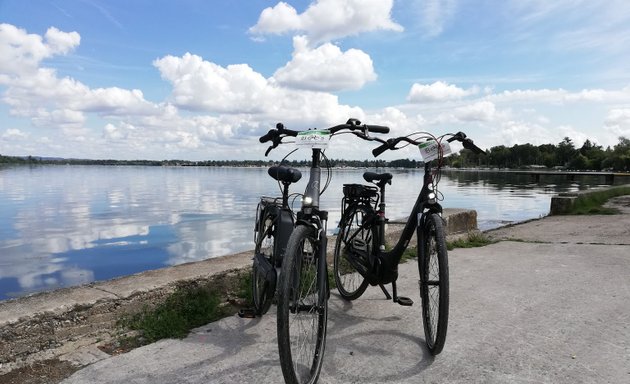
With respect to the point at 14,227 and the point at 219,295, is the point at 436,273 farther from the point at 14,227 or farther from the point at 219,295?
the point at 14,227

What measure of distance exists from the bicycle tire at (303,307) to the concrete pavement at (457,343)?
179 mm

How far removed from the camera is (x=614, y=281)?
5.55m

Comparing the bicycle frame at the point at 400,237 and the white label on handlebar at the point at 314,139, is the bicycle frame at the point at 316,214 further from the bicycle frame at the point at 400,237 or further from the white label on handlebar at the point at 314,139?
the bicycle frame at the point at 400,237

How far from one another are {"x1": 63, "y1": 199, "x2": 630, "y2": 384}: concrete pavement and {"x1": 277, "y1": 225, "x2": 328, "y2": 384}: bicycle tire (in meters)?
0.18

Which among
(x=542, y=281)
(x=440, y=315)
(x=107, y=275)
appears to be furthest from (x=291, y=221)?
(x=107, y=275)

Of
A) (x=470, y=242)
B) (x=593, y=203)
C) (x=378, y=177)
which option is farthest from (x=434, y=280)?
(x=593, y=203)

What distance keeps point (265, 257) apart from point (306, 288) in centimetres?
95

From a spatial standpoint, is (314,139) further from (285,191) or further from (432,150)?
(432,150)

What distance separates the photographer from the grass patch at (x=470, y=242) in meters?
7.96

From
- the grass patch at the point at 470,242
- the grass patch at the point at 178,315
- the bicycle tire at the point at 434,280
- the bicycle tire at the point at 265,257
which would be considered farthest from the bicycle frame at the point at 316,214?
the grass patch at the point at 470,242

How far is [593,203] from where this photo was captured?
17.1m

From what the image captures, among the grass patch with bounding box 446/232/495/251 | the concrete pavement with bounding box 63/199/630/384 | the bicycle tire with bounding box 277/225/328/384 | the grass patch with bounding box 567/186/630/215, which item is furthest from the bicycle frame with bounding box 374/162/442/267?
the grass patch with bounding box 567/186/630/215

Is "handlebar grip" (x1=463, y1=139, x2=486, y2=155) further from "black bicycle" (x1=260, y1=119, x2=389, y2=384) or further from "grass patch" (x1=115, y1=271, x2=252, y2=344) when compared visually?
"grass patch" (x1=115, y1=271, x2=252, y2=344)

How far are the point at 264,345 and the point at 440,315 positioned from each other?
1330mm
